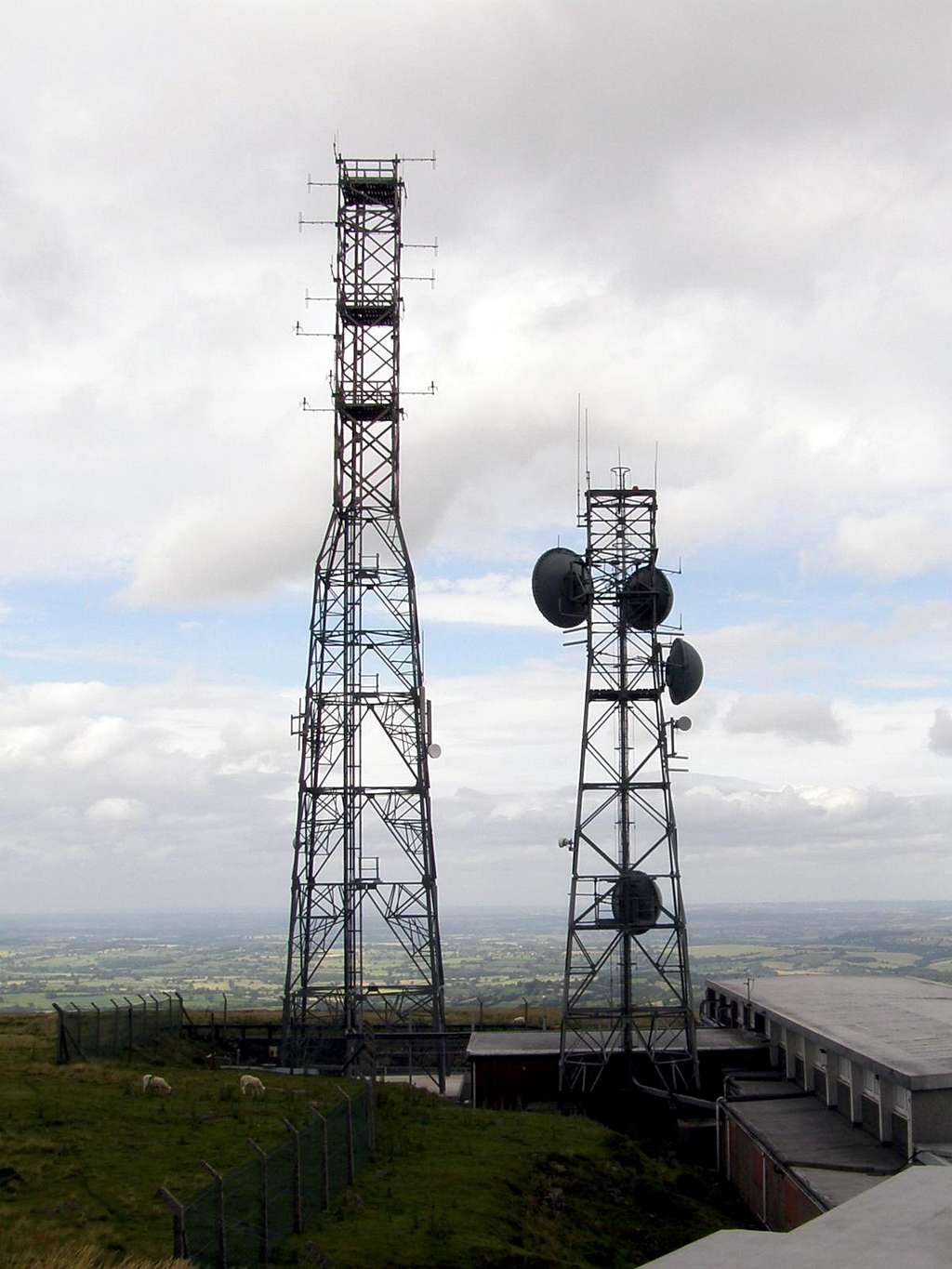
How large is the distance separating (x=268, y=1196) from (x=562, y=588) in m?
25.8

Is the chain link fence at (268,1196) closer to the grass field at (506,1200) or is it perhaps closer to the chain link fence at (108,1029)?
the grass field at (506,1200)

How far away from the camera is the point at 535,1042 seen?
44.1 m

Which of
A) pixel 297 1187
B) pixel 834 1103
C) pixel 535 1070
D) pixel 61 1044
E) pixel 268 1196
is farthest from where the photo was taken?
pixel 535 1070

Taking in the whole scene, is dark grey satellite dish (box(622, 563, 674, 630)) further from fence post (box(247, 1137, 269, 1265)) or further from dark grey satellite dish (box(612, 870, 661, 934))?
fence post (box(247, 1137, 269, 1265))

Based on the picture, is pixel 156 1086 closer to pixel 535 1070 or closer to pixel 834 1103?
pixel 535 1070

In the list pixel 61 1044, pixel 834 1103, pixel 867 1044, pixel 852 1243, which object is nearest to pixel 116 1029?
pixel 61 1044

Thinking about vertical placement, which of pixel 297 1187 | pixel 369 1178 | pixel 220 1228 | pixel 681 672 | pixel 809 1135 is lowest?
pixel 809 1135

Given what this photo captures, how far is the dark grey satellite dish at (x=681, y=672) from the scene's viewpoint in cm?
A: 4319

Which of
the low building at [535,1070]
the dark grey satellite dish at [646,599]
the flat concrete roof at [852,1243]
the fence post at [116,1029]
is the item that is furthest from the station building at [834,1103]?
the fence post at [116,1029]

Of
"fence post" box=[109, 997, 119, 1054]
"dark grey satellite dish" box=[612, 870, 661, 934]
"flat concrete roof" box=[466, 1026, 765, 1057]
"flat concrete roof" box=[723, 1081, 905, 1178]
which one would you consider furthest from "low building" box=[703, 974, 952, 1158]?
"fence post" box=[109, 997, 119, 1054]

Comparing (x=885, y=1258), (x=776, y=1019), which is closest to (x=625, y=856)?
(x=776, y=1019)

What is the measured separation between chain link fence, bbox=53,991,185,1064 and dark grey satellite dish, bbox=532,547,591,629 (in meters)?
18.5

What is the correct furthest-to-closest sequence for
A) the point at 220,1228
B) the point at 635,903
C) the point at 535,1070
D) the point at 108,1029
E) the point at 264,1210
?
the point at 635,903
the point at 535,1070
the point at 108,1029
the point at 264,1210
the point at 220,1228

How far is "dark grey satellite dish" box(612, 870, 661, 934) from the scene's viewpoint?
41.4 metres
